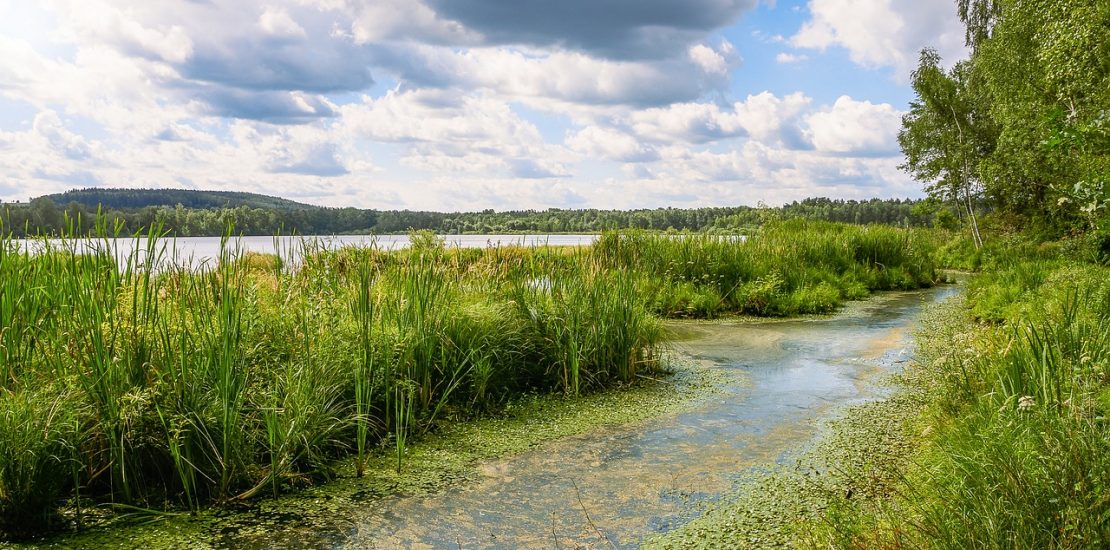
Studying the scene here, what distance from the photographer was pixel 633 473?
4.13 m

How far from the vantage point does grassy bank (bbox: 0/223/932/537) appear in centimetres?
347

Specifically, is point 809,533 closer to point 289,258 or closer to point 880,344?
point 289,258

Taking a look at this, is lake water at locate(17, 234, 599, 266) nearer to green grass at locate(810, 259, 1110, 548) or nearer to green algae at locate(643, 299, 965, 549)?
green algae at locate(643, 299, 965, 549)

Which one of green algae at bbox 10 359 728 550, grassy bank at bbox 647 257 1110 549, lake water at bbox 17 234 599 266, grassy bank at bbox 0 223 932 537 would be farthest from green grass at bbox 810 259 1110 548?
lake water at bbox 17 234 599 266

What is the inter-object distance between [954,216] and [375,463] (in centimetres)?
3615

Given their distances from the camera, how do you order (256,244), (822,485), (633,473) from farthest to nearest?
1. (256,244)
2. (633,473)
3. (822,485)

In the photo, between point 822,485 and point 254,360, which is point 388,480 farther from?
point 822,485

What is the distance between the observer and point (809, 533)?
121 inches

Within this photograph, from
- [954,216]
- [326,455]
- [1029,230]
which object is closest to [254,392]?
[326,455]

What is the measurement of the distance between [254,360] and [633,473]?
2.30 metres

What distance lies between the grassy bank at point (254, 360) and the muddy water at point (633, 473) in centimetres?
71

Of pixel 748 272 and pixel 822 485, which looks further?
pixel 748 272

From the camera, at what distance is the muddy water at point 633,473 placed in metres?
3.34

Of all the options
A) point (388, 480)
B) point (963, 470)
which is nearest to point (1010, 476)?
point (963, 470)
